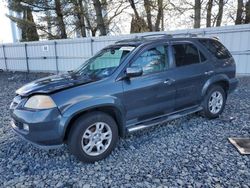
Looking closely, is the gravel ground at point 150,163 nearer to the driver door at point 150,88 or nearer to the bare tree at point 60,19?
the driver door at point 150,88

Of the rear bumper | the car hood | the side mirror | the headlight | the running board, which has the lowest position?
the running board

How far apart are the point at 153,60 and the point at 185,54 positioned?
81 cm

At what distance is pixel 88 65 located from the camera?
461cm

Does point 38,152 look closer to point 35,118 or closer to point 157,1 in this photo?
point 35,118

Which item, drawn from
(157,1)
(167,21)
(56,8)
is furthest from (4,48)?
(167,21)

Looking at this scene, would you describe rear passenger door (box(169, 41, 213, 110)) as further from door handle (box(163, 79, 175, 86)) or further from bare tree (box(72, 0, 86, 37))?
bare tree (box(72, 0, 86, 37))


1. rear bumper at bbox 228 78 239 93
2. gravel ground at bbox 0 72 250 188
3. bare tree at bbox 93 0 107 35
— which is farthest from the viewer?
bare tree at bbox 93 0 107 35

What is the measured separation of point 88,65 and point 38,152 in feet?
5.86

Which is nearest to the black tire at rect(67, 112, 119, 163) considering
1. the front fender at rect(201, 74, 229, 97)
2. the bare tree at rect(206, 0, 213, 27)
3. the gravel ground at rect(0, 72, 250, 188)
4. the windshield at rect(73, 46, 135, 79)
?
the gravel ground at rect(0, 72, 250, 188)

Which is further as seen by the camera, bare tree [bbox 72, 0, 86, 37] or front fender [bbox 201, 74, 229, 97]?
bare tree [bbox 72, 0, 86, 37]

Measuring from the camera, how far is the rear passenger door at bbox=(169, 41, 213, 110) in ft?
14.4

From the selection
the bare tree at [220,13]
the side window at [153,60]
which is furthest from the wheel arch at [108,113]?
the bare tree at [220,13]

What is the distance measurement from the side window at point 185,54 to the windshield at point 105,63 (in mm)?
913

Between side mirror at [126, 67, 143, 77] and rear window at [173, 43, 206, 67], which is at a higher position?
rear window at [173, 43, 206, 67]
